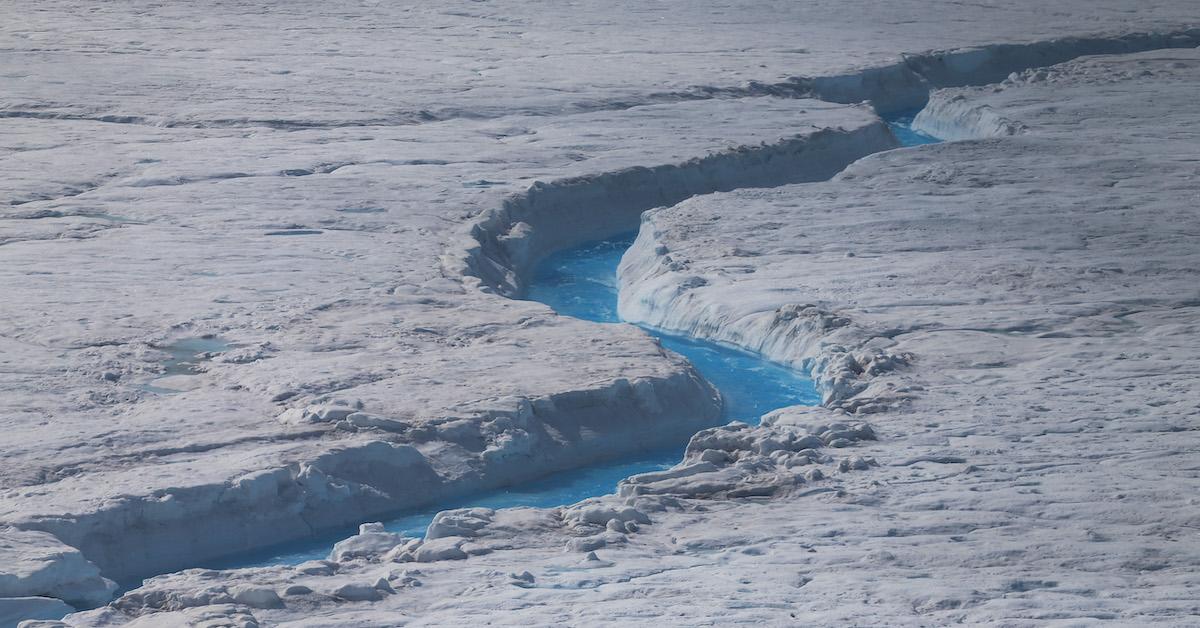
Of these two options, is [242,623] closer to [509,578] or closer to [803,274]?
[509,578]

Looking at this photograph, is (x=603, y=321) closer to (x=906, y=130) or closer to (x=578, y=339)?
(x=578, y=339)

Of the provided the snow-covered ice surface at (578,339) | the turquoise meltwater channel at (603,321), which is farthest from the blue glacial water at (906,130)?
the turquoise meltwater channel at (603,321)

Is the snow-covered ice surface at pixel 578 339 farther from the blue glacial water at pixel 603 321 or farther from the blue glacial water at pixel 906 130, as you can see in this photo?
the blue glacial water at pixel 906 130

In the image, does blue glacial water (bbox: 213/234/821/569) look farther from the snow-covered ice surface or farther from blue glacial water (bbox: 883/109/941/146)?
blue glacial water (bbox: 883/109/941/146)

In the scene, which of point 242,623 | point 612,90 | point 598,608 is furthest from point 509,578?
point 612,90

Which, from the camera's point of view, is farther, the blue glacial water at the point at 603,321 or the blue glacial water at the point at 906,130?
the blue glacial water at the point at 906,130

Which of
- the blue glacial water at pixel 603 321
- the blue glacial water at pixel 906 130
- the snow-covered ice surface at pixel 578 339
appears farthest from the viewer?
the blue glacial water at pixel 906 130
